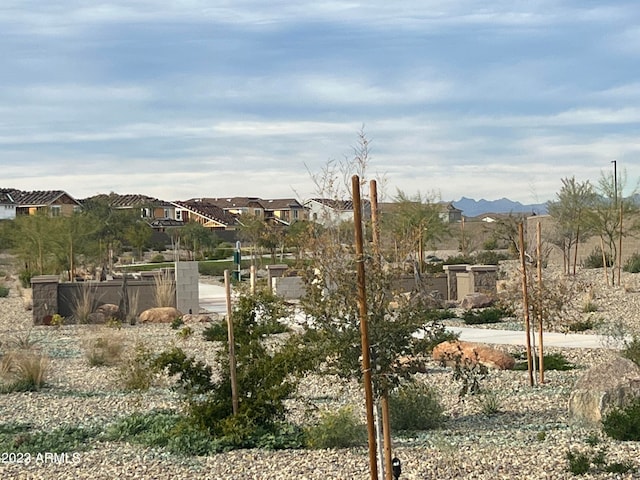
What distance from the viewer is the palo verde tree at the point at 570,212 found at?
3500cm

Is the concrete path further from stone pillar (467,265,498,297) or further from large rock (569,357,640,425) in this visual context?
large rock (569,357,640,425)

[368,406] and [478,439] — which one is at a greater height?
[368,406]

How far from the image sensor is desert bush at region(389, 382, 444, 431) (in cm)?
937

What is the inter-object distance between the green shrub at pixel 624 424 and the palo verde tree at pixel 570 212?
26450 millimetres

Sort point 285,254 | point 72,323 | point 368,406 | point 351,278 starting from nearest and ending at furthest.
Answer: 1. point 368,406
2. point 351,278
3. point 72,323
4. point 285,254

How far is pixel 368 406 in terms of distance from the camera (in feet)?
19.9

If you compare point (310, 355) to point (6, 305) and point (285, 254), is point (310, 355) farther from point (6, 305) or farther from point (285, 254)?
point (285, 254)

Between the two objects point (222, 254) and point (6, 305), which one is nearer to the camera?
point (6, 305)

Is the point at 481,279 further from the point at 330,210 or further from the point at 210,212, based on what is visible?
the point at 210,212

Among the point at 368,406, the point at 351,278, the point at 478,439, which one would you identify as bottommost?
the point at 478,439

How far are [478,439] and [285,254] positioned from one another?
43301 millimetres

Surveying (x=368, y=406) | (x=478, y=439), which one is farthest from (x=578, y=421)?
(x=368, y=406)

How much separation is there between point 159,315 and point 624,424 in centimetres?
1531

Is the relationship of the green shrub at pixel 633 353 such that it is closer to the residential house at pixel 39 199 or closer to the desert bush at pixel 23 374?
the desert bush at pixel 23 374
